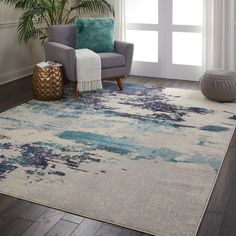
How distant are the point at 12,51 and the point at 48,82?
54.7 inches

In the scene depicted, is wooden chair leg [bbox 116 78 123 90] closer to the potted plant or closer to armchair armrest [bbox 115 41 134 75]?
armchair armrest [bbox 115 41 134 75]

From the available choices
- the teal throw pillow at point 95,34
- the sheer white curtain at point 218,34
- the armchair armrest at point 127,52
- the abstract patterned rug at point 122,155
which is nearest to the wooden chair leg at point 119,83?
the armchair armrest at point 127,52

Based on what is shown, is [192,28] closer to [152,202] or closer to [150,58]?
[150,58]

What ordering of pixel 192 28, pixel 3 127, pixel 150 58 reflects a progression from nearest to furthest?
pixel 3 127, pixel 192 28, pixel 150 58

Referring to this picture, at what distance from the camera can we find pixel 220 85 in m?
4.28

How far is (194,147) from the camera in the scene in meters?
3.29

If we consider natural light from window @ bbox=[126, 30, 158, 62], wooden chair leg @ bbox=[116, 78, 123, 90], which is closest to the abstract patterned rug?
wooden chair leg @ bbox=[116, 78, 123, 90]

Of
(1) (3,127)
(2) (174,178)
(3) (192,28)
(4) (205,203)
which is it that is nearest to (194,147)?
(2) (174,178)

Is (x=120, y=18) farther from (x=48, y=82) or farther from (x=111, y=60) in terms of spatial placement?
(x=48, y=82)

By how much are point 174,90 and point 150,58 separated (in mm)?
889

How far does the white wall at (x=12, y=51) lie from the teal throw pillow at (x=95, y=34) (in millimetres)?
1096

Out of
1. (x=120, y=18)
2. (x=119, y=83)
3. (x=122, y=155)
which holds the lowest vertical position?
(x=122, y=155)

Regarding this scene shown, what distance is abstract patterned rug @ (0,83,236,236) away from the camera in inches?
95.9

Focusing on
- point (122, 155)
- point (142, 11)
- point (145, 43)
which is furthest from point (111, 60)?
point (122, 155)
